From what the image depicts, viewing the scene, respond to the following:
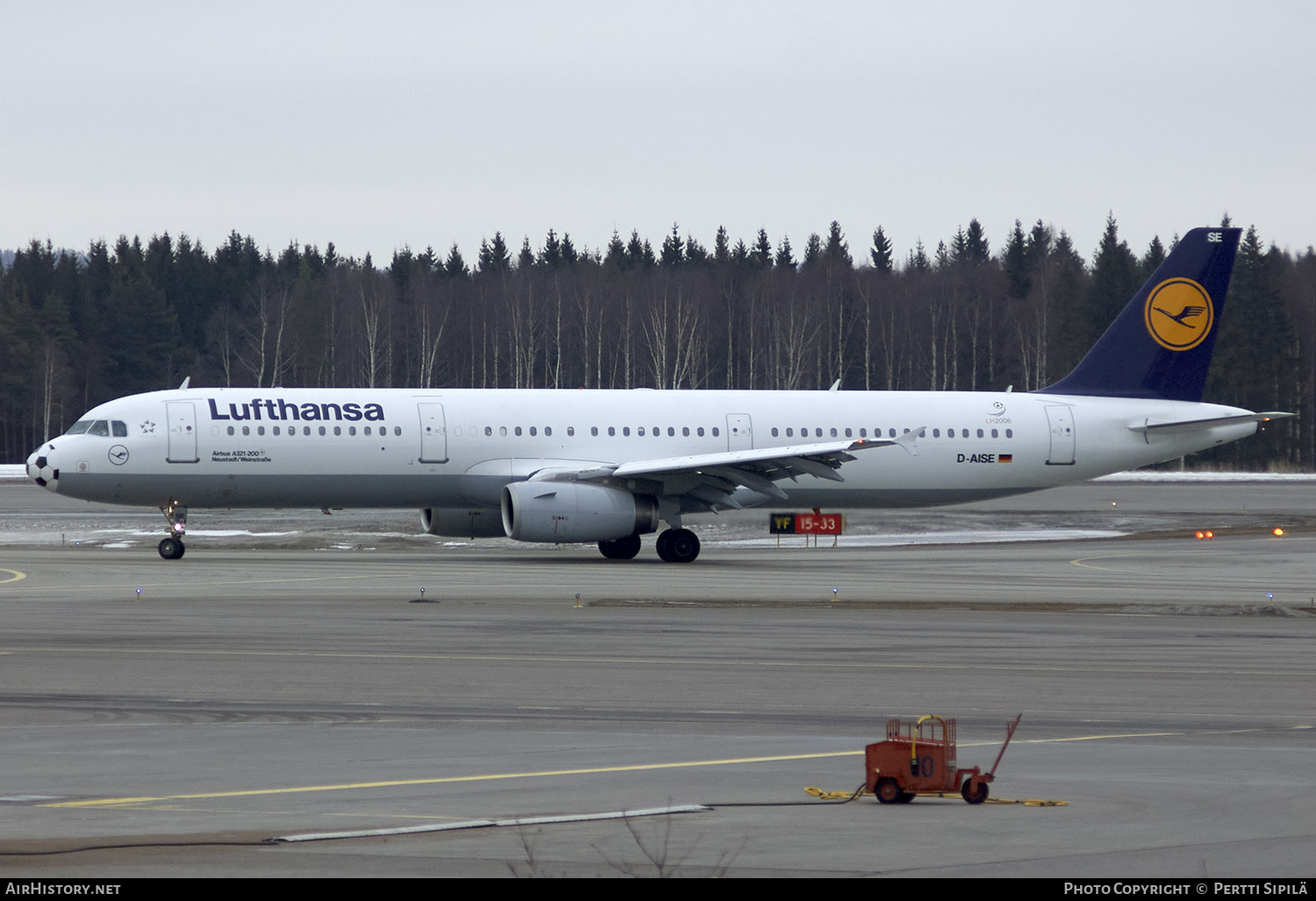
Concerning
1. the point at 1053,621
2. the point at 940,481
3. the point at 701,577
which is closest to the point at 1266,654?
the point at 1053,621

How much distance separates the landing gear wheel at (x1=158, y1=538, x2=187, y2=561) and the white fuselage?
3.14 feet

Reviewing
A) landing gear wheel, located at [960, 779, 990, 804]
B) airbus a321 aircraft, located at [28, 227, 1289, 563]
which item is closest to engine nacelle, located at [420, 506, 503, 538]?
airbus a321 aircraft, located at [28, 227, 1289, 563]

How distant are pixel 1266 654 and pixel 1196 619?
4334mm

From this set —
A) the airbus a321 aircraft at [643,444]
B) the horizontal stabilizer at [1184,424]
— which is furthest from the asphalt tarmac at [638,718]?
the horizontal stabilizer at [1184,424]

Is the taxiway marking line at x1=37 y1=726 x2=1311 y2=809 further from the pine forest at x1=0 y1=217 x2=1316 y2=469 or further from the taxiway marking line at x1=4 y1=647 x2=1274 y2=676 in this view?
the pine forest at x1=0 y1=217 x2=1316 y2=469

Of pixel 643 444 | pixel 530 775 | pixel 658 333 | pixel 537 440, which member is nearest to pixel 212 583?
pixel 537 440

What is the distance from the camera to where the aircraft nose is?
33.1m

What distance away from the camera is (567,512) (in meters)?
32.6

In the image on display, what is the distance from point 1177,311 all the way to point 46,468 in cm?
2791

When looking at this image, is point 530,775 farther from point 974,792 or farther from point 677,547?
point 677,547

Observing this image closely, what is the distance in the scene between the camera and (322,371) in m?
112

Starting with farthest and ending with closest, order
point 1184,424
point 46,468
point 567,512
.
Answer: point 1184,424, point 46,468, point 567,512

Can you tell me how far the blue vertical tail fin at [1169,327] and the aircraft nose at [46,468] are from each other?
979 inches
